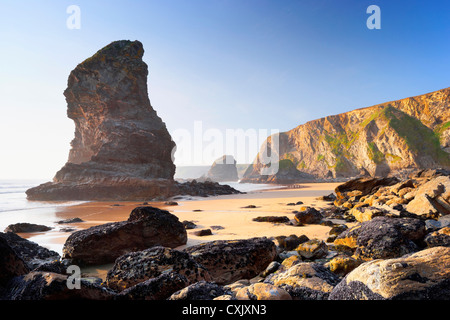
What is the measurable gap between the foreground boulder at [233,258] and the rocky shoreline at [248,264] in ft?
0.06

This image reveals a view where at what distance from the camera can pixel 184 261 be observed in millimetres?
3457

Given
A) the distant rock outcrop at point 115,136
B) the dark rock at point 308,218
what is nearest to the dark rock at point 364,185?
the dark rock at point 308,218

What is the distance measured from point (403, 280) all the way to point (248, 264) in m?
2.81

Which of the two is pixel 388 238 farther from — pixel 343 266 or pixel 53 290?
pixel 53 290

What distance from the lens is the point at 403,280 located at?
77.6 inches

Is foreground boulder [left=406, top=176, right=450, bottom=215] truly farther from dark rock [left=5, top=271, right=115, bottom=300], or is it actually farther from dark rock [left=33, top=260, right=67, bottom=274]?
dark rock [left=33, top=260, right=67, bottom=274]

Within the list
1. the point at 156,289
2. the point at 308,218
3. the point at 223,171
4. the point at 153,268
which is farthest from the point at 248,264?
the point at 223,171

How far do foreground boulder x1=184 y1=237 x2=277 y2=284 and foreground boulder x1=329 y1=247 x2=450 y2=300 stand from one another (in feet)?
7.30

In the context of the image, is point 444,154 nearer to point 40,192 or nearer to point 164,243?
point 164,243

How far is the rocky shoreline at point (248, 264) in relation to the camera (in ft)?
6.93

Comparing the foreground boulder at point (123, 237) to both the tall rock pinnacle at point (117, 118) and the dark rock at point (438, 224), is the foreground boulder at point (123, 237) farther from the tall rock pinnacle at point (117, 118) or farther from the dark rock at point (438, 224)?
the tall rock pinnacle at point (117, 118)

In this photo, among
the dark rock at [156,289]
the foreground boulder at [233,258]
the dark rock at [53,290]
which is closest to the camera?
the dark rock at [53,290]

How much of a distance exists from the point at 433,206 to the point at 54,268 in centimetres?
1065

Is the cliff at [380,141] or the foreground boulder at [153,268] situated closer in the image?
the foreground boulder at [153,268]
